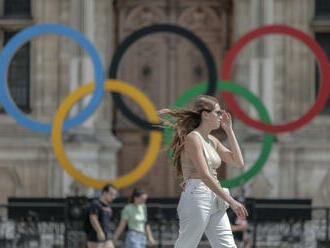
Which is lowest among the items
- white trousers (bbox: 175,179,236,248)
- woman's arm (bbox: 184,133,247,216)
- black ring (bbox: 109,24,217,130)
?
white trousers (bbox: 175,179,236,248)

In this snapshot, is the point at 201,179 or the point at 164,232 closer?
the point at 201,179

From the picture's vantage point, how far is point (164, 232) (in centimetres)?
2169

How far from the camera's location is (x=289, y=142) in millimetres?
26156

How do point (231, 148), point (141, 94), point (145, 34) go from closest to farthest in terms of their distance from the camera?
point (231, 148), point (145, 34), point (141, 94)

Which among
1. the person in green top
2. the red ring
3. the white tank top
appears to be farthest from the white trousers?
the red ring

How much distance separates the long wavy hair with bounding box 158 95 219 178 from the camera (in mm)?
10594

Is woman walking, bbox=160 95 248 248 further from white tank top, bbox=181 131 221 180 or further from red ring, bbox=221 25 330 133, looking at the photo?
red ring, bbox=221 25 330 133

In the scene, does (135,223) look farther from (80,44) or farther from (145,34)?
(80,44)

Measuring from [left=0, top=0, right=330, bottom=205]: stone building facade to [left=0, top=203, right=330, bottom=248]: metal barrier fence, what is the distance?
3.81 m

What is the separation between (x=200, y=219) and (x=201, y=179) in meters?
0.37

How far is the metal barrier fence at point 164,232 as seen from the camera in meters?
20.9

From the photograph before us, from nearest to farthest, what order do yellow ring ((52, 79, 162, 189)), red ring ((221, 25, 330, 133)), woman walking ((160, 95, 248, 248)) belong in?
woman walking ((160, 95, 248, 248)) < yellow ring ((52, 79, 162, 189)) < red ring ((221, 25, 330, 133))

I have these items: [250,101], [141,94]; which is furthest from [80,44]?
[250,101]

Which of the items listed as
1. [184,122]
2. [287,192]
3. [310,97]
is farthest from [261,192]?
[184,122]
